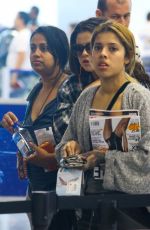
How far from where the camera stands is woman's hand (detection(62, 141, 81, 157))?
3.62 m

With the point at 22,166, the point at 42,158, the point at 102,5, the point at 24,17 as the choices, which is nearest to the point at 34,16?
the point at 24,17

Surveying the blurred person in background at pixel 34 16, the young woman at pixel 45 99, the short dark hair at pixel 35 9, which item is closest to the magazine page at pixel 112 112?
the young woman at pixel 45 99

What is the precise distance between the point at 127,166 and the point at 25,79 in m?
4.90

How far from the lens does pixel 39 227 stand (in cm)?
350

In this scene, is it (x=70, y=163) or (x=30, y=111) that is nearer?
(x=70, y=163)

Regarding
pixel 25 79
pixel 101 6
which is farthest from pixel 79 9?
pixel 101 6

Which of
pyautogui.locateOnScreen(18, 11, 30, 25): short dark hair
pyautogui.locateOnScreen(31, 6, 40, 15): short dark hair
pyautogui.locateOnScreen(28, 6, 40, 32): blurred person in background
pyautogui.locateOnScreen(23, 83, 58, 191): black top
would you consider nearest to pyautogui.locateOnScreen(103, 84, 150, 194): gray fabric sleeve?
pyautogui.locateOnScreen(23, 83, 58, 191): black top

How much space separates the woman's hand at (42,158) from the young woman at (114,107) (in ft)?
1.77

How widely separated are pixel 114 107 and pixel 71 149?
0.27 metres

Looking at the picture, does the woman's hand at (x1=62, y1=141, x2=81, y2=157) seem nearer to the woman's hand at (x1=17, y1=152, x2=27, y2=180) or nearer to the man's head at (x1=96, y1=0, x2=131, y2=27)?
the woman's hand at (x1=17, y1=152, x2=27, y2=180)

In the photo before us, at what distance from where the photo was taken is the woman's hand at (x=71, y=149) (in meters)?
3.62

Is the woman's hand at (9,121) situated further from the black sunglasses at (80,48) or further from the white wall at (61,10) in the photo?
the white wall at (61,10)

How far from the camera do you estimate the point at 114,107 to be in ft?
11.7

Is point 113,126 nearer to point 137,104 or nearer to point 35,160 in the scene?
point 137,104
